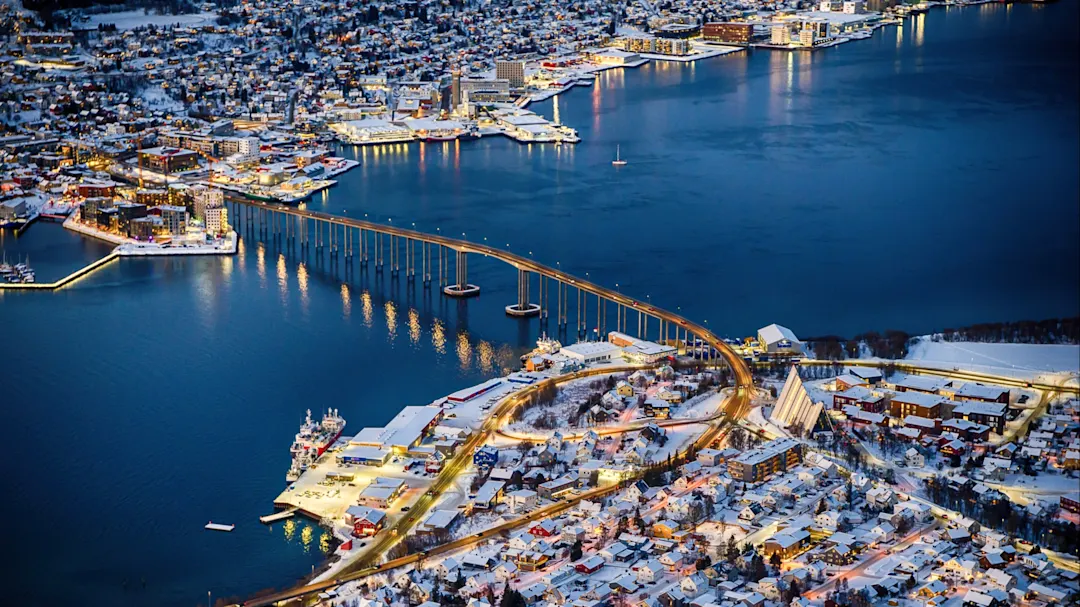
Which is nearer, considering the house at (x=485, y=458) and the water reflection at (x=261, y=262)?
the house at (x=485, y=458)

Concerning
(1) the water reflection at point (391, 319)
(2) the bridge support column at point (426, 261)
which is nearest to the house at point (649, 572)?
(1) the water reflection at point (391, 319)

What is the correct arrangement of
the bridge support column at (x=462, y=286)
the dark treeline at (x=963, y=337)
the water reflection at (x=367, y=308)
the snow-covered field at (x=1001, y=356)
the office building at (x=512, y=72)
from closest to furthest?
1. the snow-covered field at (x=1001, y=356)
2. the dark treeline at (x=963, y=337)
3. the water reflection at (x=367, y=308)
4. the bridge support column at (x=462, y=286)
5. the office building at (x=512, y=72)

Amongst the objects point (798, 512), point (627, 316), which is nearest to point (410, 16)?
point (627, 316)

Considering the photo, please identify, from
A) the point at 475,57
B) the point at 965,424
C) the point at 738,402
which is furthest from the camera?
the point at 475,57

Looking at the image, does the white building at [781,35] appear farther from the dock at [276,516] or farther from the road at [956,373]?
the dock at [276,516]

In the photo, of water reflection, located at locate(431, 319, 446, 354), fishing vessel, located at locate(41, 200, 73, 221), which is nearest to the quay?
fishing vessel, located at locate(41, 200, 73, 221)

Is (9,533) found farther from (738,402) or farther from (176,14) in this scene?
(176,14)

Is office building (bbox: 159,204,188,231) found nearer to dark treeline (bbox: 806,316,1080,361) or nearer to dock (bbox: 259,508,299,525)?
dark treeline (bbox: 806,316,1080,361)
